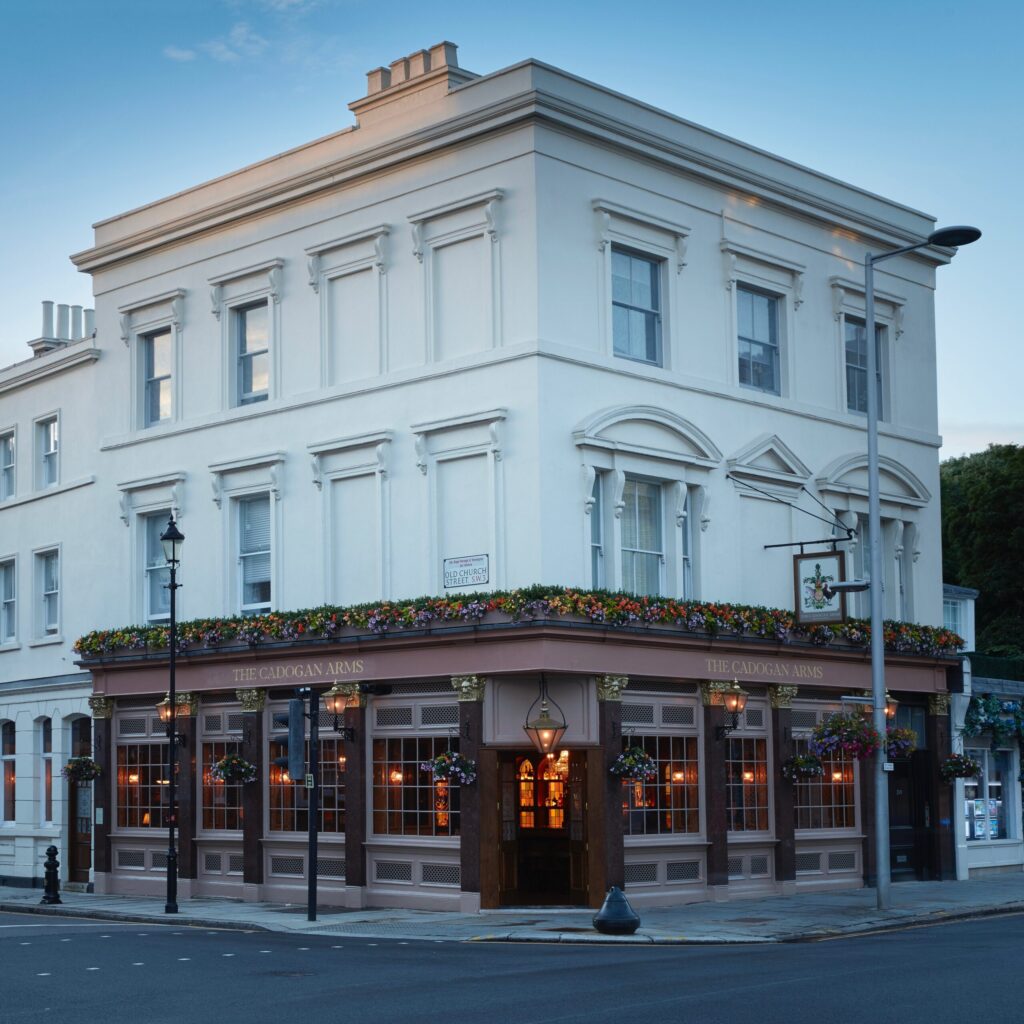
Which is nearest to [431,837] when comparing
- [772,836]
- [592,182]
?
[772,836]

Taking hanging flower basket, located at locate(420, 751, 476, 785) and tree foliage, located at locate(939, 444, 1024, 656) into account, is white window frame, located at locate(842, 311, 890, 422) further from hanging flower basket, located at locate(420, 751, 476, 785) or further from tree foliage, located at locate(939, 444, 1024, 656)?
tree foliage, located at locate(939, 444, 1024, 656)

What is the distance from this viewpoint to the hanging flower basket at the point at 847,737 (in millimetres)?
26031

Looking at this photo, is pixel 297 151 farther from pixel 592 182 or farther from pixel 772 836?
pixel 772 836

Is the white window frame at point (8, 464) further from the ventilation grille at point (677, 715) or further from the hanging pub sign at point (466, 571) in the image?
the ventilation grille at point (677, 715)

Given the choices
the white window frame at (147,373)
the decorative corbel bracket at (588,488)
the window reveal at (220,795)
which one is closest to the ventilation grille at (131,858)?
the window reveal at (220,795)

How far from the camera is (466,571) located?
2675 cm

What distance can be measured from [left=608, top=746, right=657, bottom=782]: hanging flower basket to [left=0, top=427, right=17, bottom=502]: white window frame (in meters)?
18.7

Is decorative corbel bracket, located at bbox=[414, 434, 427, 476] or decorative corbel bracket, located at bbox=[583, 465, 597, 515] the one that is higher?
decorative corbel bracket, located at bbox=[414, 434, 427, 476]

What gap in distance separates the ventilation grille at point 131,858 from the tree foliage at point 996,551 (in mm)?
33566

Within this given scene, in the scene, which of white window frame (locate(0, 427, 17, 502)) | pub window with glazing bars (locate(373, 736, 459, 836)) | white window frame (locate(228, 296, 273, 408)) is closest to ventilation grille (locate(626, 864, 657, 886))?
pub window with glazing bars (locate(373, 736, 459, 836))

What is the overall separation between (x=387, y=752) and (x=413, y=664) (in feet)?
5.89

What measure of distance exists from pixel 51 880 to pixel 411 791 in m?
7.71

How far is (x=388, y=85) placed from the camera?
97.5 ft

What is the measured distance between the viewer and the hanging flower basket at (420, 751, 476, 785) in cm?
2573
